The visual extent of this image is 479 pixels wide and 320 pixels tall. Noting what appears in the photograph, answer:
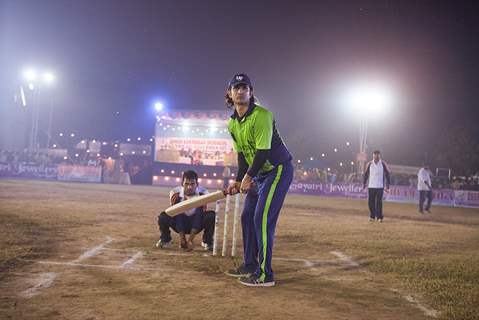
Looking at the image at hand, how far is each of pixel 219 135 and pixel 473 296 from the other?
3168 cm

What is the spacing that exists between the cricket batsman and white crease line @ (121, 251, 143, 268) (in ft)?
4.37

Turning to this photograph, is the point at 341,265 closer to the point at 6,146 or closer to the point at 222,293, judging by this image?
the point at 222,293

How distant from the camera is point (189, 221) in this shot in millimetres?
6781

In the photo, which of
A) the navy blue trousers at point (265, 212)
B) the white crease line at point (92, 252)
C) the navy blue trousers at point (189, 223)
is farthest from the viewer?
the navy blue trousers at point (189, 223)

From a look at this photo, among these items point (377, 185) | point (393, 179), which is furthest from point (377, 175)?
point (393, 179)

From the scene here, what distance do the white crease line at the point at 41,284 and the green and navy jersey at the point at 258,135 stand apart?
2.52 meters

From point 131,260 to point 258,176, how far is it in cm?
213

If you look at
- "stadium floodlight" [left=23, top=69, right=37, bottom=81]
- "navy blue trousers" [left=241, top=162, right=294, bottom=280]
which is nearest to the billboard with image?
"stadium floodlight" [left=23, top=69, right=37, bottom=81]

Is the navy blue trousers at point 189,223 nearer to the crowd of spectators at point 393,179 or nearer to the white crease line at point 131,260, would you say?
the white crease line at point 131,260

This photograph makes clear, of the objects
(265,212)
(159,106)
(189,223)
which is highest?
(159,106)

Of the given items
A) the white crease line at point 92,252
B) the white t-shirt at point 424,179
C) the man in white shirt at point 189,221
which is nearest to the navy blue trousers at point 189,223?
the man in white shirt at point 189,221

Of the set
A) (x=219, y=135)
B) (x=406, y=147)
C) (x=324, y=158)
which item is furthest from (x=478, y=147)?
(x=219, y=135)

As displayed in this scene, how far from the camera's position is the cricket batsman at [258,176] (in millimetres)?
4594

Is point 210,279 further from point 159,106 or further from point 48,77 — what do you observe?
point 48,77
